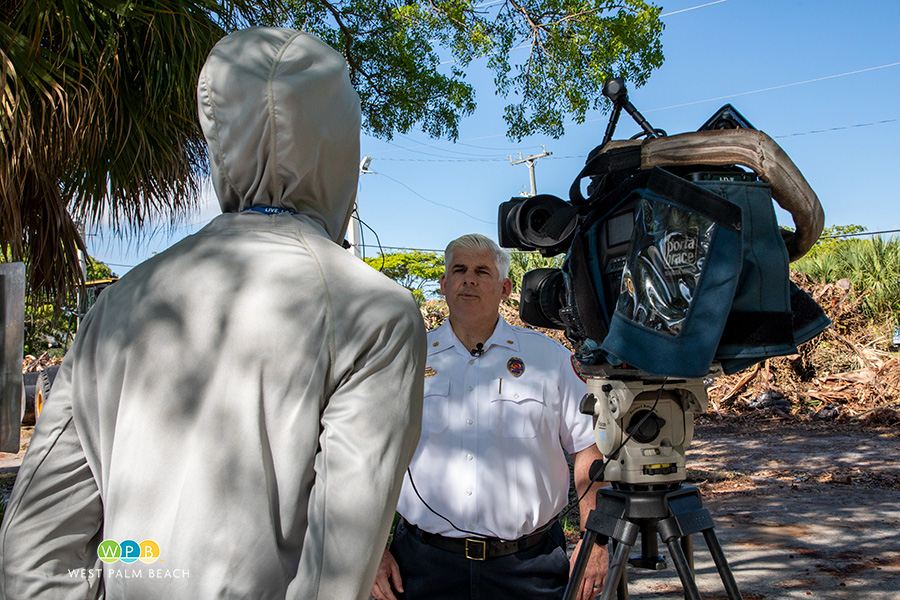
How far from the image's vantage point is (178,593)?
3.35ft

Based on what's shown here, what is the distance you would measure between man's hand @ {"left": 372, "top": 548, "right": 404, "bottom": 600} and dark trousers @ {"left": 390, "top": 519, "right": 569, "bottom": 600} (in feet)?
0.11

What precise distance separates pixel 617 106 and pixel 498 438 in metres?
1.15

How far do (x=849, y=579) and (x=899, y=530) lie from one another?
1418 millimetres

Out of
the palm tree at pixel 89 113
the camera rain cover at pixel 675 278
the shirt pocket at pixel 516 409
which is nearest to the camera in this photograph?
the camera rain cover at pixel 675 278

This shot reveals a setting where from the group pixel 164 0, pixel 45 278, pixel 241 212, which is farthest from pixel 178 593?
pixel 45 278

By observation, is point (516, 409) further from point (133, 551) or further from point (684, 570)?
point (133, 551)

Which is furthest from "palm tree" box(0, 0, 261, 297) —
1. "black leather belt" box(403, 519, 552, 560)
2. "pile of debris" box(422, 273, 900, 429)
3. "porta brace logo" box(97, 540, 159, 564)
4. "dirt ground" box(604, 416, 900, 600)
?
"pile of debris" box(422, 273, 900, 429)

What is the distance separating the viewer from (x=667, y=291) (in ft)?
5.91

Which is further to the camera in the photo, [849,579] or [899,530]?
[899,530]

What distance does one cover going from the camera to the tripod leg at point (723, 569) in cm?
195

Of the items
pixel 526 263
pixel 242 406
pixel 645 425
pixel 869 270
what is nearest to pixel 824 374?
pixel 869 270

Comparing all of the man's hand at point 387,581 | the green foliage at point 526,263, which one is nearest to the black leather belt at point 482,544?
the man's hand at point 387,581

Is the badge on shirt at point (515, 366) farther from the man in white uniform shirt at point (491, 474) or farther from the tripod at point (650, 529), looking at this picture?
the tripod at point (650, 529)

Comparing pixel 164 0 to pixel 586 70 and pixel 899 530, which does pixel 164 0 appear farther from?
pixel 899 530
